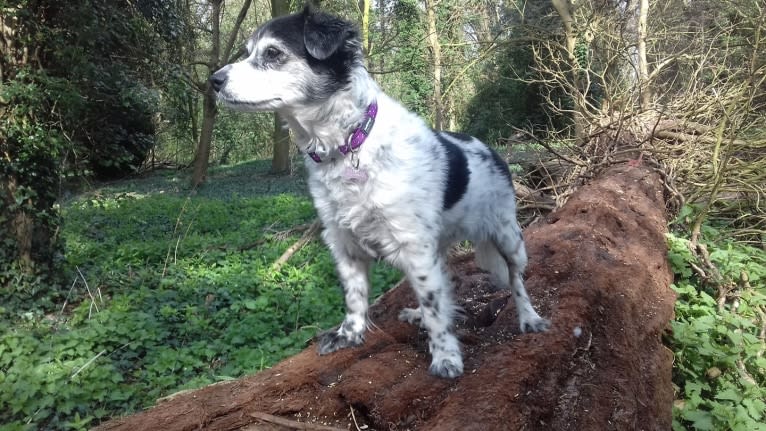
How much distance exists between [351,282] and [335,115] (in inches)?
39.9

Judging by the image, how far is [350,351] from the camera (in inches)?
118

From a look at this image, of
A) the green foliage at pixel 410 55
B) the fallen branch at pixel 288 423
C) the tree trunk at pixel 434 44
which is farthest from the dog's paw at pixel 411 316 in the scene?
the green foliage at pixel 410 55

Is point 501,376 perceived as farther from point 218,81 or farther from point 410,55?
point 410,55

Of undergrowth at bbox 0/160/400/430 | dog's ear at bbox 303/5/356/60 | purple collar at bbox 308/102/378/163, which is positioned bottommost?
undergrowth at bbox 0/160/400/430

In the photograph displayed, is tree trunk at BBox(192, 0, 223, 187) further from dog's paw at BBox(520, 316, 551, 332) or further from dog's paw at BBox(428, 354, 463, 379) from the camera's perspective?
dog's paw at BBox(428, 354, 463, 379)

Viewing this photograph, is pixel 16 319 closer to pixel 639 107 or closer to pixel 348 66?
pixel 348 66

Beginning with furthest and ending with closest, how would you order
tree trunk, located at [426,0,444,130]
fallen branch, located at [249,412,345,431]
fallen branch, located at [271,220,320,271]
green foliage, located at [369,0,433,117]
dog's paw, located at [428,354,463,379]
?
1. green foliage, located at [369,0,433,117]
2. tree trunk, located at [426,0,444,130]
3. fallen branch, located at [271,220,320,271]
4. dog's paw, located at [428,354,463,379]
5. fallen branch, located at [249,412,345,431]

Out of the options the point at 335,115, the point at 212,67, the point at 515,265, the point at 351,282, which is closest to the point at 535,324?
the point at 515,265

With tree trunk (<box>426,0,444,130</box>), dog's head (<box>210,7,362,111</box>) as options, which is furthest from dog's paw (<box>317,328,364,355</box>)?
tree trunk (<box>426,0,444,130</box>)

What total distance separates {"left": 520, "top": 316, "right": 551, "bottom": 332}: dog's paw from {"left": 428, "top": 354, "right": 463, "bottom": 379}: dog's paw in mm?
508

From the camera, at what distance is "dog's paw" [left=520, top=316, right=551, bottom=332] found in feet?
9.80

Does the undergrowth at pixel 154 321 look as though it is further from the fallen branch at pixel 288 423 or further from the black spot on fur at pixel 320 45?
the black spot on fur at pixel 320 45

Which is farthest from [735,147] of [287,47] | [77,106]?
[77,106]

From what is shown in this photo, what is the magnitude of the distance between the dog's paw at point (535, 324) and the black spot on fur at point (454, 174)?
797mm
